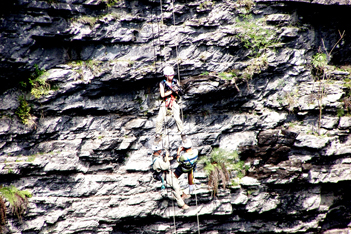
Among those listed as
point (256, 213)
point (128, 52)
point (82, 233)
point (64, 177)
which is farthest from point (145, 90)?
point (256, 213)

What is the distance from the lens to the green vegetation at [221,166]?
1356 cm

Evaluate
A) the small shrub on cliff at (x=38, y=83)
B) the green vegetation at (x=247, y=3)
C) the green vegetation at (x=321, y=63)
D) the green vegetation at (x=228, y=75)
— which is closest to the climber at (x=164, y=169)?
the green vegetation at (x=228, y=75)

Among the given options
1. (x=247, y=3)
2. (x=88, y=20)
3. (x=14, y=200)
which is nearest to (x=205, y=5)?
(x=247, y=3)

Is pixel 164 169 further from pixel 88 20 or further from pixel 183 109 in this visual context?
pixel 88 20

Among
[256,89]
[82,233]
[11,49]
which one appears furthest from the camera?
[256,89]

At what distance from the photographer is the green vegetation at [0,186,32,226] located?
11.4 m

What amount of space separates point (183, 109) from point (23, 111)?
21.7 feet

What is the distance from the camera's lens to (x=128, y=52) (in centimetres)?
1346

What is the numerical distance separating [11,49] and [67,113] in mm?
3212

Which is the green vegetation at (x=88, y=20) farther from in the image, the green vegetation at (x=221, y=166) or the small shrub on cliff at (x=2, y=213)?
the green vegetation at (x=221, y=166)

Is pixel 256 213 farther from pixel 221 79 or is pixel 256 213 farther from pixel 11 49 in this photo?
pixel 11 49

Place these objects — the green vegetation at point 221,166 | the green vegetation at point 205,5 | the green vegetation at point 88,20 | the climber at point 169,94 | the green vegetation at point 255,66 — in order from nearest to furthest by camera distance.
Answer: the climber at point 169,94
the green vegetation at point 88,20
the green vegetation at point 221,166
the green vegetation at point 205,5
the green vegetation at point 255,66

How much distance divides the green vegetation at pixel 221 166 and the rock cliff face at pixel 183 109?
13.1 inches

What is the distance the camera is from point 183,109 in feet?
46.5
